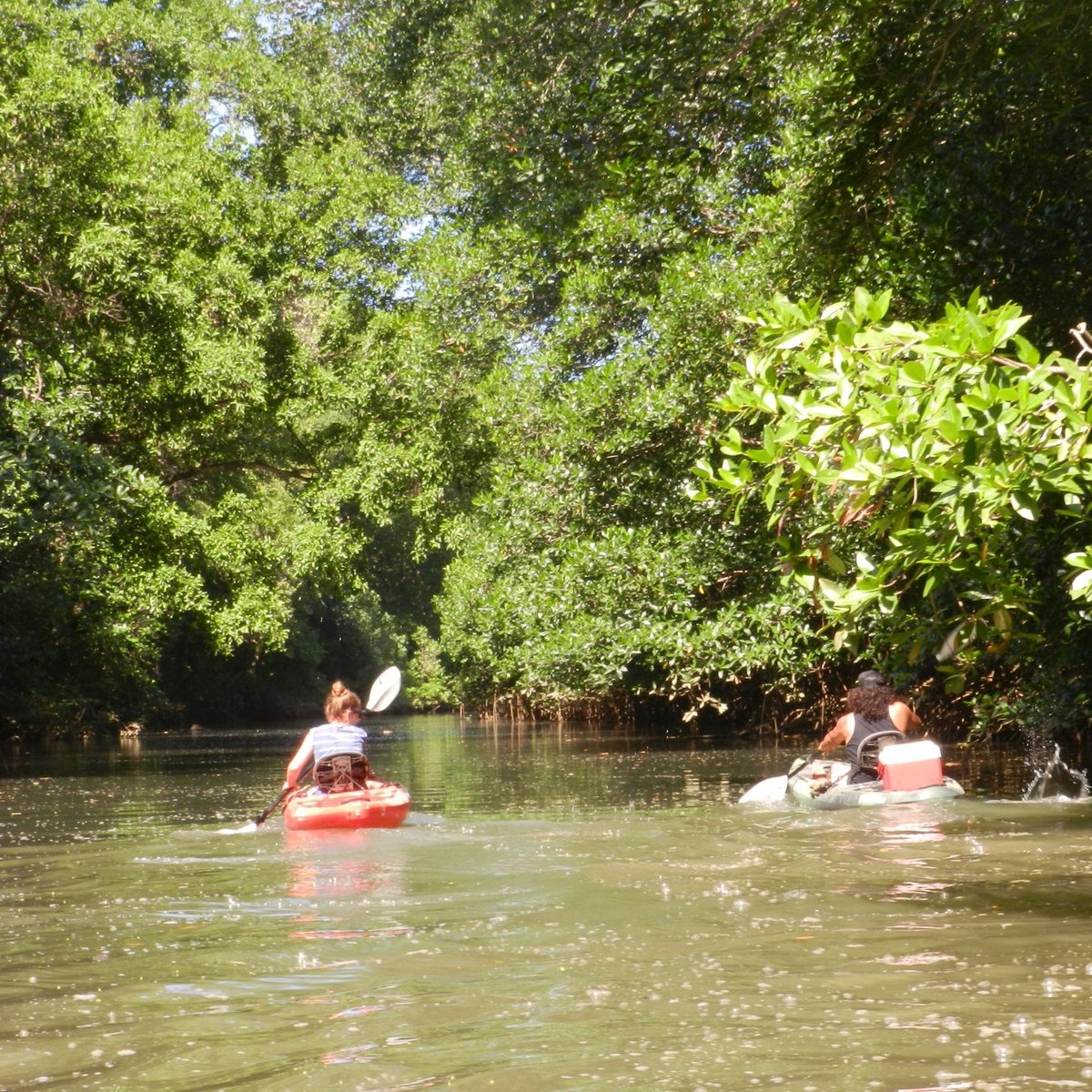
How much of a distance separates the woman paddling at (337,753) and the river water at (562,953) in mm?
569

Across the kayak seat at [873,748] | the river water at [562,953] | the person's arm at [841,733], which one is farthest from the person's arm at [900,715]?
the river water at [562,953]

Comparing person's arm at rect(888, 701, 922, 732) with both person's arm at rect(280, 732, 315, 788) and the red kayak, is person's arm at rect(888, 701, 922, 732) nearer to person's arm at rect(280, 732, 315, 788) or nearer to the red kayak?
the red kayak

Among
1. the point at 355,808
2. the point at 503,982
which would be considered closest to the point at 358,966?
the point at 503,982

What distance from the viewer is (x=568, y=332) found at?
69.7ft

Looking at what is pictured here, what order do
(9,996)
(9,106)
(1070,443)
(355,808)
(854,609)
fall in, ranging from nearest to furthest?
(9,996), (1070,443), (854,609), (355,808), (9,106)

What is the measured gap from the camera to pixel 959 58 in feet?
37.2

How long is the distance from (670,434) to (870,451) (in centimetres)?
1280

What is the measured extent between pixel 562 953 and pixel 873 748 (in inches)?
272

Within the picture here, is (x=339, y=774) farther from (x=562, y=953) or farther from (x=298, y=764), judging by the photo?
(x=562, y=953)

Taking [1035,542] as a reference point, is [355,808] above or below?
below

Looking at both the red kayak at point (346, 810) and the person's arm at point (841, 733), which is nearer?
the red kayak at point (346, 810)

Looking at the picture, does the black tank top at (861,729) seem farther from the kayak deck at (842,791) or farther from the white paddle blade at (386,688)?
the white paddle blade at (386,688)

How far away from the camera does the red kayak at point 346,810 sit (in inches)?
437

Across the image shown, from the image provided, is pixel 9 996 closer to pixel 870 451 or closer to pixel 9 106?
pixel 870 451
